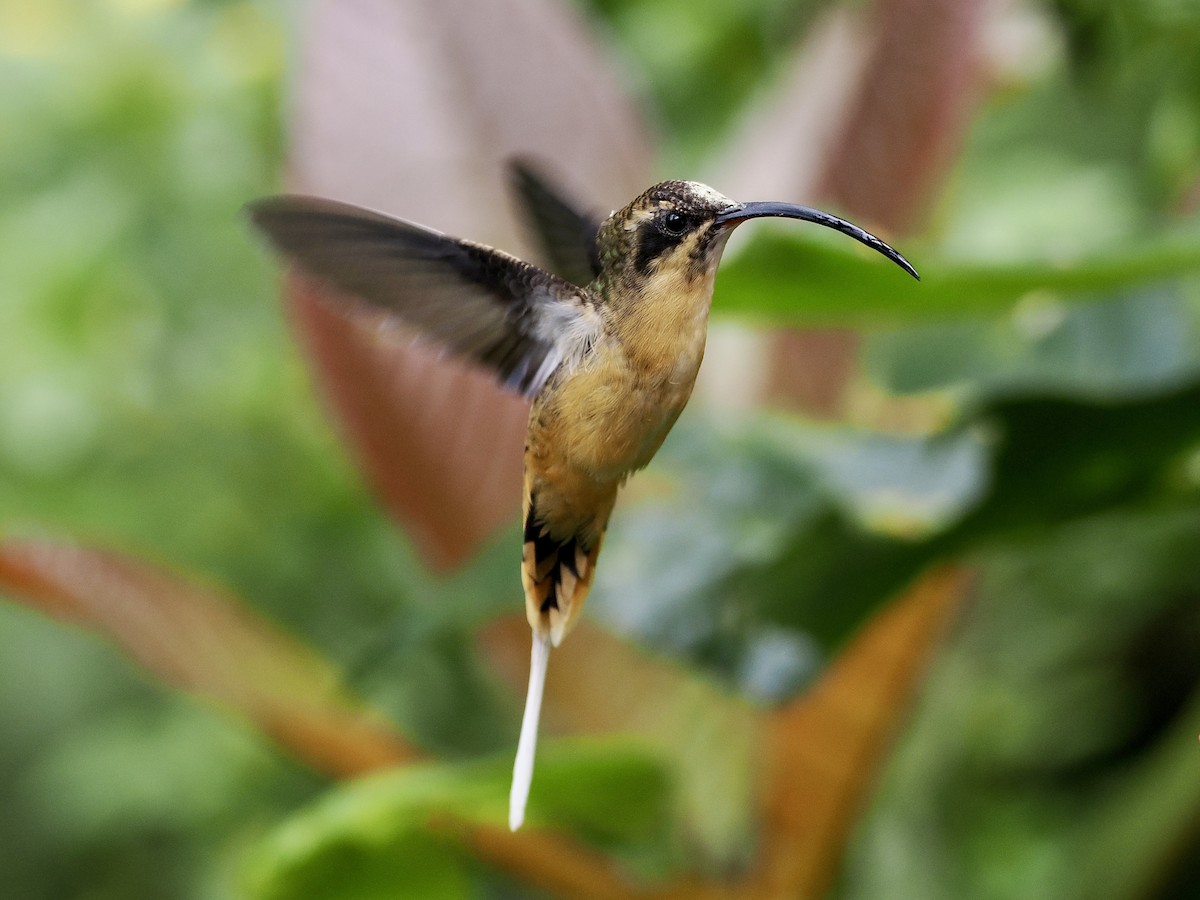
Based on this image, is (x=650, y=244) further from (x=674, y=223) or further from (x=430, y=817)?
Result: (x=430, y=817)

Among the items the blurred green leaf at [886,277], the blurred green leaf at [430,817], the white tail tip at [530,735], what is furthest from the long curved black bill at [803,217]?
the blurred green leaf at [430,817]

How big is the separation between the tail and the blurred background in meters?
0.22

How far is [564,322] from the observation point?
35 cm

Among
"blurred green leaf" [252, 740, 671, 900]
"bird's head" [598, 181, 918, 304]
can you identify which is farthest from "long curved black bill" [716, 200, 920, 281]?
"blurred green leaf" [252, 740, 671, 900]

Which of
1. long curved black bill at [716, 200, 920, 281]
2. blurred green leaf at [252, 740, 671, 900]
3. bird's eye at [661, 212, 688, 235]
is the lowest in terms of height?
blurred green leaf at [252, 740, 671, 900]

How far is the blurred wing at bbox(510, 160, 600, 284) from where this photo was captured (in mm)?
455

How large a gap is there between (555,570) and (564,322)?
0.07 metres

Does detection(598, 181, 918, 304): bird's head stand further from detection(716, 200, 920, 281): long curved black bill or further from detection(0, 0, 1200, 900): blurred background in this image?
detection(0, 0, 1200, 900): blurred background

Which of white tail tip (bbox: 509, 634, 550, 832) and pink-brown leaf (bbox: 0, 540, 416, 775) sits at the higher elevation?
white tail tip (bbox: 509, 634, 550, 832)

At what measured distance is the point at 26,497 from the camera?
160 centimetres

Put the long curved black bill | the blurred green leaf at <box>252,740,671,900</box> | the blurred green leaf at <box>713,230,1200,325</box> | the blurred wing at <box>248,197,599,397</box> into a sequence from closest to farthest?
1. the long curved black bill
2. the blurred wing at <box>248,197,599,397</box>
3. the blurred green leaf at <box>713,230,1200,325</box>
4. the blurred green leaf at <box>252,740,671,900</box>

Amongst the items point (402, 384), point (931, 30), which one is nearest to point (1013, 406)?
point (931, 30)

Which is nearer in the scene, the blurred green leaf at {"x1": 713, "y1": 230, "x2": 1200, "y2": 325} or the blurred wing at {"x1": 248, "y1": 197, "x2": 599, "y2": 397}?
the blurred wing at {"x1": 248, "y1": 197, "x2": 599, "y2": 397}

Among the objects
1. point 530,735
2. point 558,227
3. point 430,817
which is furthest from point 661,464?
point 530,735
